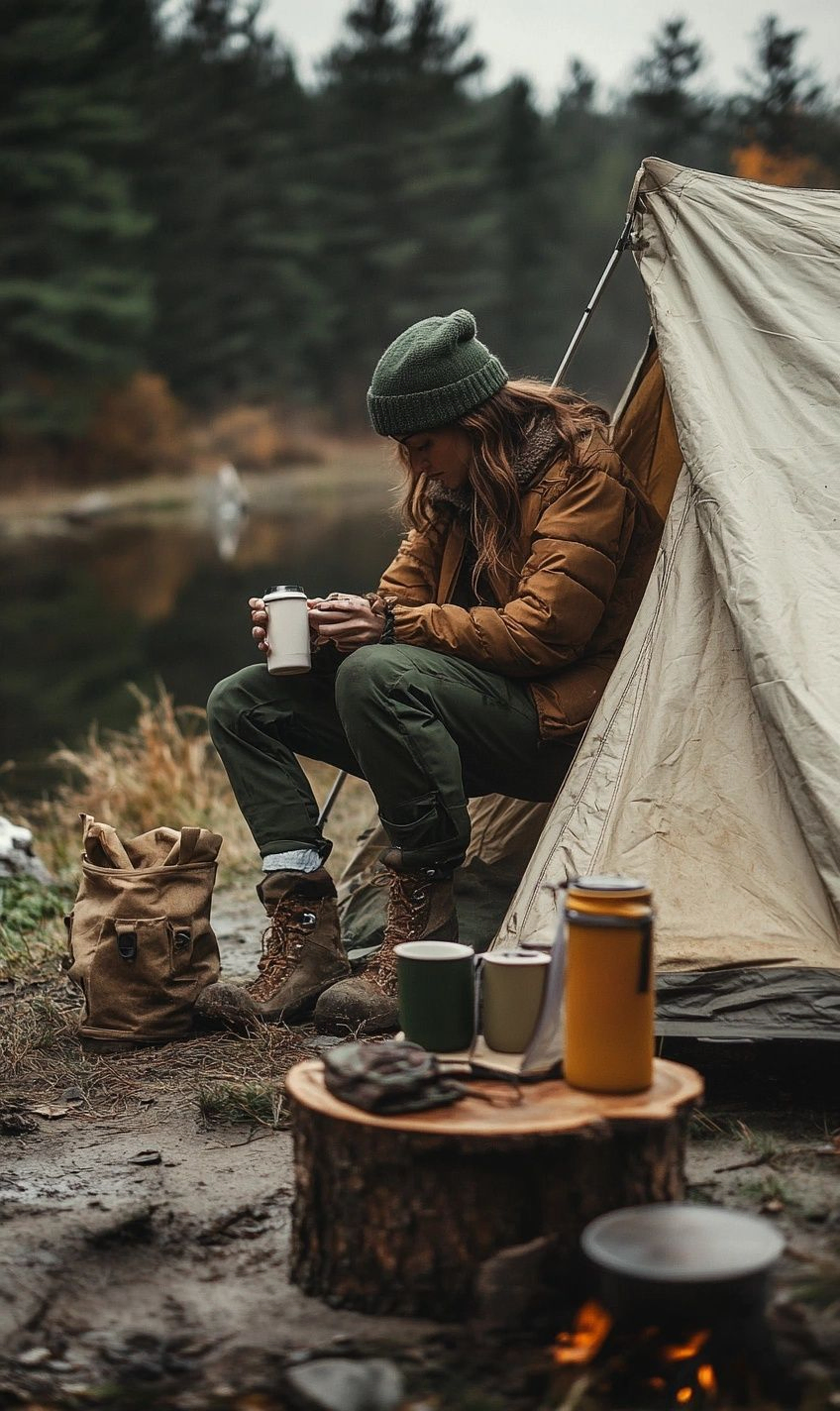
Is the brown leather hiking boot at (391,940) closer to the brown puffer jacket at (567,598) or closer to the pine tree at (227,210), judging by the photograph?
the brown puffer jacket at (567,598)

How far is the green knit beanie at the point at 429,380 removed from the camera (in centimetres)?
348

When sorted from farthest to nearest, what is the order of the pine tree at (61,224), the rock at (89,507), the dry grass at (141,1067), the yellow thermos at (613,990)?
1. the rock at (89,507)
2. the pine tree at (61,224)
3. the dry grass at (141,1067)
4. the yellow thermos at (613,990)

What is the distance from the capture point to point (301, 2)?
39.1 m


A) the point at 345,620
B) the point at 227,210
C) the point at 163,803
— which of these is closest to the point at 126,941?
the point at 345,620

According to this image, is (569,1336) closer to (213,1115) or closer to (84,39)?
(213,1115)

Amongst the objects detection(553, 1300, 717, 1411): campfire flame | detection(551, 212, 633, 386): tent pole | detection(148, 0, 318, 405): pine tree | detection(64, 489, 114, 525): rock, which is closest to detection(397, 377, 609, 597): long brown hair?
detection(551, 212, 633, 386): tent pole

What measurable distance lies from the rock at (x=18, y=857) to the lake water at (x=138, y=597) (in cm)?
170

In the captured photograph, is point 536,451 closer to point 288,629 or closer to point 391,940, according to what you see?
point 288,629

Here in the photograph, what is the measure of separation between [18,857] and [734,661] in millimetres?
3013

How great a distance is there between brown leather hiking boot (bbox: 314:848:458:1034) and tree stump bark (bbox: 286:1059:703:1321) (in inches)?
47.9

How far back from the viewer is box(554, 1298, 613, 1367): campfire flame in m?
1.93

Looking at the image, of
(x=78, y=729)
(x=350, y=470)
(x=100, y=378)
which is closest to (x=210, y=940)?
(x=78, y=729)

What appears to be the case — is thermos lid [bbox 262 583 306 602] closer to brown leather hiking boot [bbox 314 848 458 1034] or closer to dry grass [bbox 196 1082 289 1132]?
brown leather hiking boot [bbox 314 848 458 1034]

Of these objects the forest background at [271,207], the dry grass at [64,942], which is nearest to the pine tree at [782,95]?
the forest background at [271,207]
